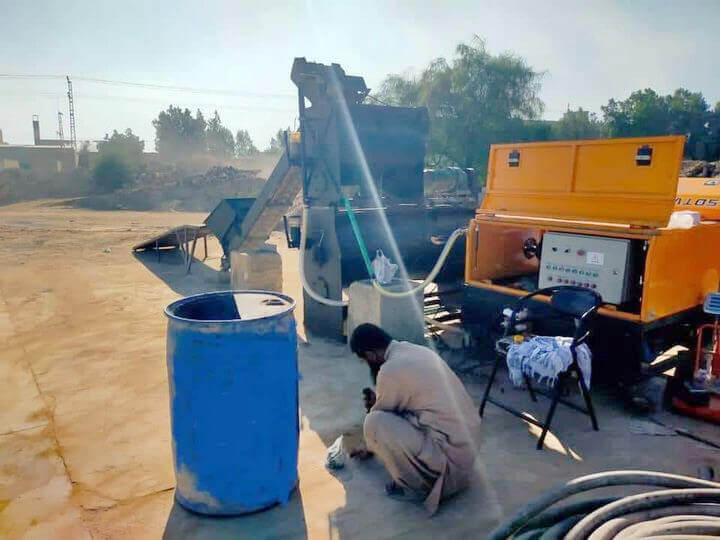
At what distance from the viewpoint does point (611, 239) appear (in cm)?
449

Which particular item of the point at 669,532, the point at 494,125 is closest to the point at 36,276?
the point at 669,532

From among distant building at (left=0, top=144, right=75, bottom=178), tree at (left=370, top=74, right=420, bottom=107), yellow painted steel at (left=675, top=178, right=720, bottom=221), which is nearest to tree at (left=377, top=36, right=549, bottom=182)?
tree at (left=370, top=74, right=420, bottom=107)

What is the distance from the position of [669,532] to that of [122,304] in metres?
7.96

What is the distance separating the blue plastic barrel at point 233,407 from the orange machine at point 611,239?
2.75 m

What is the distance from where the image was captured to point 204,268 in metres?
11.7

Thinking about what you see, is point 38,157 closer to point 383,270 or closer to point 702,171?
point 702,171

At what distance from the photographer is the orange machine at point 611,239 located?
4.41 m

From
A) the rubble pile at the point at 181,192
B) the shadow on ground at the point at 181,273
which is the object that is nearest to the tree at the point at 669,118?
the rubble pile at the point at 181,192

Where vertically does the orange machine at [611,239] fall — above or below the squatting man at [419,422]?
above

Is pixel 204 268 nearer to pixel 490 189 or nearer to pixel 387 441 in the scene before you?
pixel 490 189

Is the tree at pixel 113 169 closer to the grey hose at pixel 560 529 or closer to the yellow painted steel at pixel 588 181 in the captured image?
the yellow painted steel at pixel 588 181

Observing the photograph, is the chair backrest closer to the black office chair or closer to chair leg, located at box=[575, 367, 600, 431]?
the black office chair

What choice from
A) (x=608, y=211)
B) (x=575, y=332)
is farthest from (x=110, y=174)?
(x=575, y=332)

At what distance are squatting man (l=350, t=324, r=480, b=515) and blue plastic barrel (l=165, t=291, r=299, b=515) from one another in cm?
52
